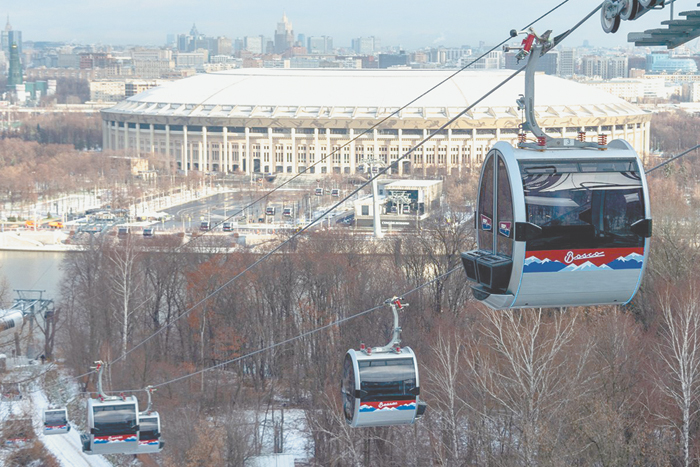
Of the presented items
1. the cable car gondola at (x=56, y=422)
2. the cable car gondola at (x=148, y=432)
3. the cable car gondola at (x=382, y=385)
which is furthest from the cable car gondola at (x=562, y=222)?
the cable car gondola at (x=56, y=422)

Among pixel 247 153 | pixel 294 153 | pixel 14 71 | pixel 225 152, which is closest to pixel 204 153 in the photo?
pixel 225 152

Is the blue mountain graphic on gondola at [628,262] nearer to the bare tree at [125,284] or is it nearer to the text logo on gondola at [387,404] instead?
the text logo on gondola at [387,404]

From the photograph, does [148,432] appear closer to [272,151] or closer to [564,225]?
[564,225]

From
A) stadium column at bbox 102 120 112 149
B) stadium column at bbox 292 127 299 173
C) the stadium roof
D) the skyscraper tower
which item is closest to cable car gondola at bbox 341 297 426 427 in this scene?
the stadium roof

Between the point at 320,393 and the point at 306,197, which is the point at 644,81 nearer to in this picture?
the point at 306,197

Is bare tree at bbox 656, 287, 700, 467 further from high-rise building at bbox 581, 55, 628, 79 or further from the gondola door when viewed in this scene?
high-rise building at bbox 581, 55, 628, 79

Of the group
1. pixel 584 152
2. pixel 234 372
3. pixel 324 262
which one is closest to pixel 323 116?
pixel 324 262

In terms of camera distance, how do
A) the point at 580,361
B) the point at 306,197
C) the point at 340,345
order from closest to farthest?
1. the point at 580,361
2. the point at 340,345
3. the point at 306,197
